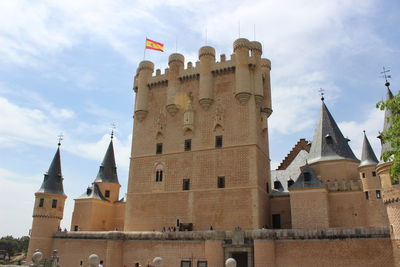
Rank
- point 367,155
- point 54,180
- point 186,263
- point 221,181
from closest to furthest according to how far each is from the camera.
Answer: point 186,263
point 367,155
point 221,181
point 54,180

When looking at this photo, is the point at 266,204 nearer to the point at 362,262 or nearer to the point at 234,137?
the point at 234,137

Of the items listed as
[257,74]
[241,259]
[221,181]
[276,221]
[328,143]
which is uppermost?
[257,74]

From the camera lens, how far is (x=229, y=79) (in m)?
31.4

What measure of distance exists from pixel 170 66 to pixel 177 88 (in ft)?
8.60

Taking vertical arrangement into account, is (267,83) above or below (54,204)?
above

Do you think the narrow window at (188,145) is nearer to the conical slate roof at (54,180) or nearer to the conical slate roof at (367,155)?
the conical slate roof at (54,180)

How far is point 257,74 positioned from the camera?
31156 millimetres

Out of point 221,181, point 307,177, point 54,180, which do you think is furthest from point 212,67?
point 54,180

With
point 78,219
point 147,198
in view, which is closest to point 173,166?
point 147,198

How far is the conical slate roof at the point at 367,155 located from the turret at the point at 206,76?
13511mm

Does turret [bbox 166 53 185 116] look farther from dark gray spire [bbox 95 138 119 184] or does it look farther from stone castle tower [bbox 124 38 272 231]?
dark gray spire [bbox 95 138 119 184]

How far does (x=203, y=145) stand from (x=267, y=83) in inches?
376

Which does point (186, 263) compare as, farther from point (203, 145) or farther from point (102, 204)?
point (102, 204)

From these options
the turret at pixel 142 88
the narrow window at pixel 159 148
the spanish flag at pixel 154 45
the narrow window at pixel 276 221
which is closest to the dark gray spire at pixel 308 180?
the narrow window at pixel 276 221
